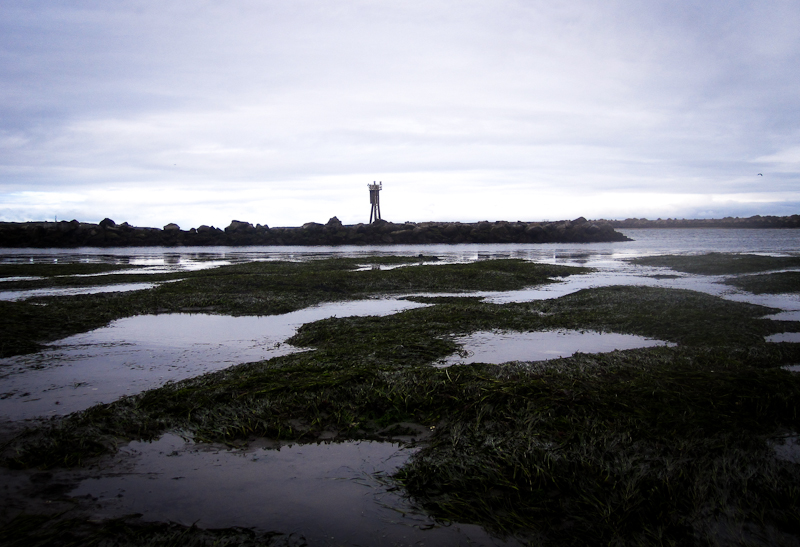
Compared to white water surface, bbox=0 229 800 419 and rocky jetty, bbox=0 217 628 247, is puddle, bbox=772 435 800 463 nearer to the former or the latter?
white water surface, bbox=0 229 800 419

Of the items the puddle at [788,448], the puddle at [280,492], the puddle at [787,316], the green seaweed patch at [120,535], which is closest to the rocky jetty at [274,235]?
the puddle at [787,316]

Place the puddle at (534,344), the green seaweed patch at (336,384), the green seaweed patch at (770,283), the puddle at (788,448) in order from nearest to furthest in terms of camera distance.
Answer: the puddle at (788,448), the green seaweed patch at (336,384), the puddle at (534,344), the green seaweed patch at (770,283)

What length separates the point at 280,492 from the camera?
3.04 metres

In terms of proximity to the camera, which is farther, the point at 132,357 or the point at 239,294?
the point at 239,294

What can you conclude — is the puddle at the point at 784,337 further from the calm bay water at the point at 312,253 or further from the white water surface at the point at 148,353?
the calm bay water at the point at 312,253

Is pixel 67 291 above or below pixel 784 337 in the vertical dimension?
above

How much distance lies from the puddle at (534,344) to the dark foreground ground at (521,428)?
326 mm

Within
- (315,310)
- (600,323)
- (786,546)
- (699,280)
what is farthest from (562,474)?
(699,280)

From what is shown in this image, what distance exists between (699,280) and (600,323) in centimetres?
931

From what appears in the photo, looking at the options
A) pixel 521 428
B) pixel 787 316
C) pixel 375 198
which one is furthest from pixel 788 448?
pixel 375 198

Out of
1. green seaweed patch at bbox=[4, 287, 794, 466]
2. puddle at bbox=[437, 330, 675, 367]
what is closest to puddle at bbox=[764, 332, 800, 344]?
green seaweed patch at bbox=[4, 287, 794, 466]

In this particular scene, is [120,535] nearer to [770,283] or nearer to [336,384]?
[336,384]

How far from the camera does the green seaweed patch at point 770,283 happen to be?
1227 centimetres

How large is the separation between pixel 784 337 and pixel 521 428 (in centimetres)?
566
